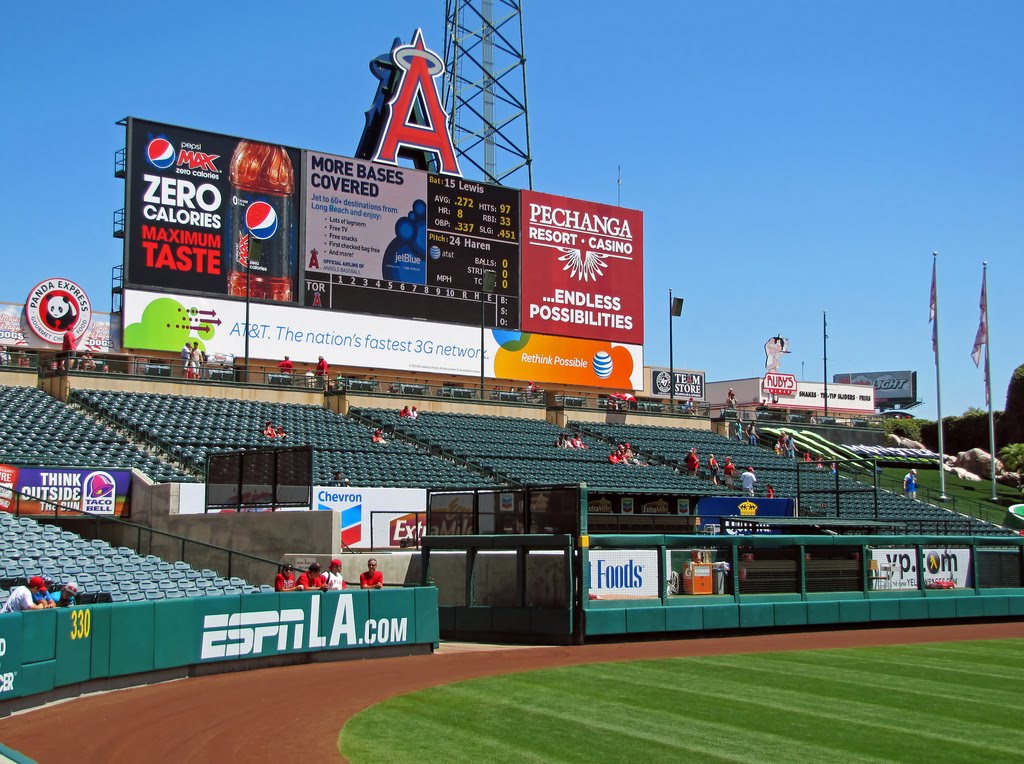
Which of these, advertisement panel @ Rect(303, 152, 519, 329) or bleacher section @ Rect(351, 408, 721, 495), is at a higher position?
advertisement panel @ Rect(303, 152, 519, 329)

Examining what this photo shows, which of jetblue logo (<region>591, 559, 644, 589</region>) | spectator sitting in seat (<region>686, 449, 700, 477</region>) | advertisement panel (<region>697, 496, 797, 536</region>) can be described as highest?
spectator sitting in seat (<region>686, 449, 700, 477</region>)

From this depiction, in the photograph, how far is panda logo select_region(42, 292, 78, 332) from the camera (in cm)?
3334

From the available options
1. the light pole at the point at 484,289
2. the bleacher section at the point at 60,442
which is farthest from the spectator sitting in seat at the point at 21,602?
the light pole at the point at 484,289

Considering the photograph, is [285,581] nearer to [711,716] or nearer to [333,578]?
[333,578]

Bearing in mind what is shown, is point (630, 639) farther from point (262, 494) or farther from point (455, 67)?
point (455, 67)

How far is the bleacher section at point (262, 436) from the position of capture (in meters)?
28.6

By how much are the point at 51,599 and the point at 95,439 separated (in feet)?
46.6

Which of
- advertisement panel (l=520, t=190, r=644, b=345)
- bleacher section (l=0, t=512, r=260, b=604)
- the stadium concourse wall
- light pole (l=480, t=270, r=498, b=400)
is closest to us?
the stadium concourse wall

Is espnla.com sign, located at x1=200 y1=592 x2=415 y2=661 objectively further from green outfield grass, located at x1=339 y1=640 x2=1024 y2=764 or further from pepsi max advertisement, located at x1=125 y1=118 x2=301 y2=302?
pepsi max advertisement, located at x1=125 y1=118 x2=301 y2=302

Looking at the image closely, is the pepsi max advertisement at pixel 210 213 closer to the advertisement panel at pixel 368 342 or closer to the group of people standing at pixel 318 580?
the advertisement panel at pixel 368 342

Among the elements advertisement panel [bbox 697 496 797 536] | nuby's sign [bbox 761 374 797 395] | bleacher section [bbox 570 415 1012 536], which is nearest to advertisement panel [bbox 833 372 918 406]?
nuby's sign [bbox 761 374 797 395]

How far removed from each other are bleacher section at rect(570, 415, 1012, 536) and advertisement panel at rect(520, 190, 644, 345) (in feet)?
13.4

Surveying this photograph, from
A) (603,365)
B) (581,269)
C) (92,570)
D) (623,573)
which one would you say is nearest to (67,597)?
(92,570)

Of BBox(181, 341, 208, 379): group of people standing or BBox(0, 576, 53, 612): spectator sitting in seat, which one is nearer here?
BBox(0, 576, 53, 612): spectator sitting in seat
